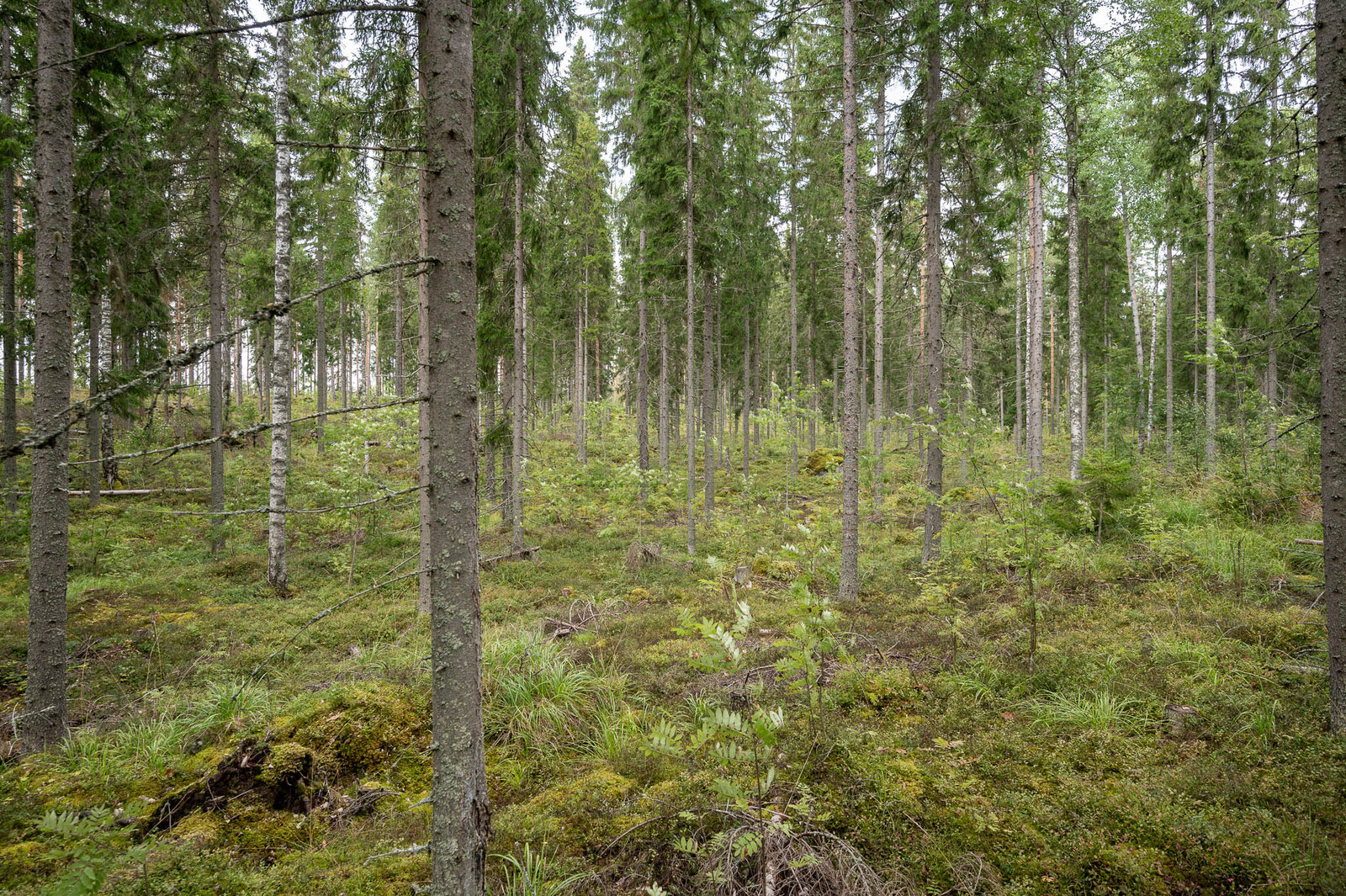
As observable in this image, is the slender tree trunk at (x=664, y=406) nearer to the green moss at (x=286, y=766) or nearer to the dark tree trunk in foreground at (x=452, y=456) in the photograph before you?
the green moss at (x=286, y=766)

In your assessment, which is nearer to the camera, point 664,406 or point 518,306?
point 518,306

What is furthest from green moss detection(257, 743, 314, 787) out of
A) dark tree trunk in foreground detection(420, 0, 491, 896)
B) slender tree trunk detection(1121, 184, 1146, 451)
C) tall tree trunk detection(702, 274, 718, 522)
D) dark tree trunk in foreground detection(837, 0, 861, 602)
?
slender tree trunk detection(1121, 184, 1146, 451)

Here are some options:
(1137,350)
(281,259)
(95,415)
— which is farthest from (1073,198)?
(95,415)

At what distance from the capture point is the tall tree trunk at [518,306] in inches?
485

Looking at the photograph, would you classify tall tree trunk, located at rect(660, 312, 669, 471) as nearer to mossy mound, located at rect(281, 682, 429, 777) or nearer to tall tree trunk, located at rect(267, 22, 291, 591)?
tall tree trunk, located at rect(267, 22, 291, 591)

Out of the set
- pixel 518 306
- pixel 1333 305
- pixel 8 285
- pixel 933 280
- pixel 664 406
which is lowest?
pixel 1333 305

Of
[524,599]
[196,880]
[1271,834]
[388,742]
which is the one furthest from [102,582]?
[1271,834]

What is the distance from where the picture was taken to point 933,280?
11.0 meters

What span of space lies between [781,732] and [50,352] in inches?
295

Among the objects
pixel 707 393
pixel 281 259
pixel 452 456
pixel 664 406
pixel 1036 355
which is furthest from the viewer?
pixel 664 406

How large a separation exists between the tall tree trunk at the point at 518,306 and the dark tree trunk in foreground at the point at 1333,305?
12013mm

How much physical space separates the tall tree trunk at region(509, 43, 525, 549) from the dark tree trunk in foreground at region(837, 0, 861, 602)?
6.88 metres

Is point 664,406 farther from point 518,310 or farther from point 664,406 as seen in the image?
point 518,310

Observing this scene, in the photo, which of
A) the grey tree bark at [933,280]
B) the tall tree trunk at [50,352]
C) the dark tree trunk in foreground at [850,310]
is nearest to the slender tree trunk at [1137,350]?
the grey tree bark at [933,280]
